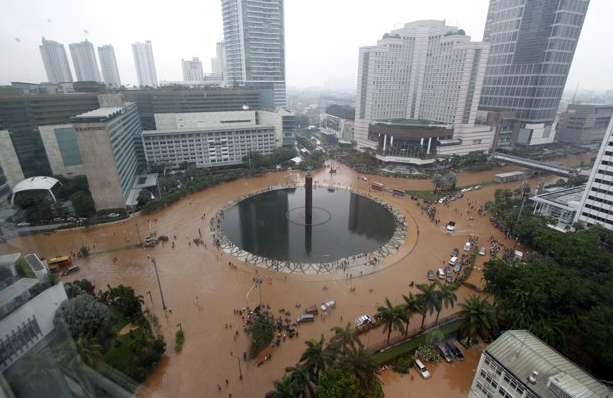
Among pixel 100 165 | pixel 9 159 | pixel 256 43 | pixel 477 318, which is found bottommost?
pixel 477 318

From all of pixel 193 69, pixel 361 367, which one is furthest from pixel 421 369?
pixel 193 69

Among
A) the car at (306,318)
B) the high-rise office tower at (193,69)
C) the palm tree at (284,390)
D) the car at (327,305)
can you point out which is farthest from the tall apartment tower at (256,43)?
the palm tree at (284,390)

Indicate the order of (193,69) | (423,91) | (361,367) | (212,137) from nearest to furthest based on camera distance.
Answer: (361,367) → (212,137) → (423,91) → (193,69)

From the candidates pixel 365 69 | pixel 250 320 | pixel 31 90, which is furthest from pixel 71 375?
pixel 365 69

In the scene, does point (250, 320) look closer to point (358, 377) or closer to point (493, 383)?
point (358, 377)

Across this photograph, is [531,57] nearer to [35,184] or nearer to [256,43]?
[256,43]

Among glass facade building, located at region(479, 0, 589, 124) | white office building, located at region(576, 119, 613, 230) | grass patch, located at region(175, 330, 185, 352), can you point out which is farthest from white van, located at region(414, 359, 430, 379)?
glass facade building, located at region(479, 0, 589, 124)

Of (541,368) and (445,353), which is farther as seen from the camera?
(445,353)

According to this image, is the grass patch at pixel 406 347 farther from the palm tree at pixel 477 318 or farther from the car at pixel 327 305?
the car at pixel 327 305
